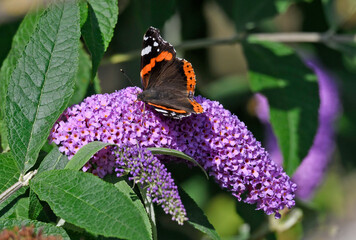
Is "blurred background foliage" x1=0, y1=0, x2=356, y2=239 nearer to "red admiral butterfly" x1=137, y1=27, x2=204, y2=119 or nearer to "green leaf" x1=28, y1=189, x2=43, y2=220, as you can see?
"red admiral butterfly" x1=137, y1=27, x2=204, y2=119

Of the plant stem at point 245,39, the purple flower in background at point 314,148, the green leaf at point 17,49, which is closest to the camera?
the green leaf at point 17,49

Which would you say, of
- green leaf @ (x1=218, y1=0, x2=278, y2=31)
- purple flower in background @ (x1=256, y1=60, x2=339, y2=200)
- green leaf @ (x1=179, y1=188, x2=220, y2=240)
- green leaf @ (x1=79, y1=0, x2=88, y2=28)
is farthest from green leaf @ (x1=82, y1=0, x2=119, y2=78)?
purple flower in background @ (x1=256, y1=60, x2=339, y2=200)

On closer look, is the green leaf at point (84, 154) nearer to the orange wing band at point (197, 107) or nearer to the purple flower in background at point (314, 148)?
the orange wing band at point (197, 107)

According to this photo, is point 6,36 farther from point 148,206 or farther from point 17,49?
point 148,206

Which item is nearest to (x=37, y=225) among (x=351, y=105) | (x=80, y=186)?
(x=80, y=186)

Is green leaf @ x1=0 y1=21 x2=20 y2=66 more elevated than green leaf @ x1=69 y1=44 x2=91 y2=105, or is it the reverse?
green leaf @ x1=0 y1=21 x2=20 y2=66

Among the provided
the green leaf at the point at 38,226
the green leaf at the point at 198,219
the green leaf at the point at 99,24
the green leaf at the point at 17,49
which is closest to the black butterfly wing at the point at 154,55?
the green leaf at the point at 99,24
